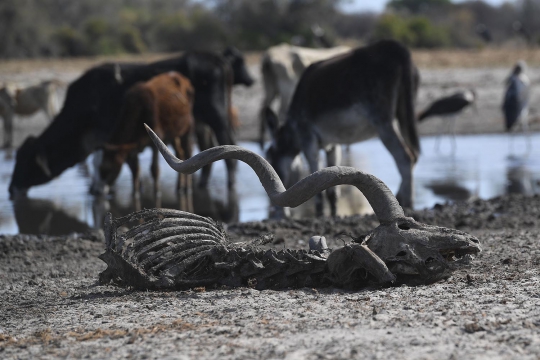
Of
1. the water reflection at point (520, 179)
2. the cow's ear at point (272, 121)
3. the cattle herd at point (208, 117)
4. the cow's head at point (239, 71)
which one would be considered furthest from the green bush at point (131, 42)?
the cow's ear at point (272, 121)

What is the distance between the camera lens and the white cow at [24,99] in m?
18.6

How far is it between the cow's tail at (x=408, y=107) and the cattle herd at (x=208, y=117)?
11mm

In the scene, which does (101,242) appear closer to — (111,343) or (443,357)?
(111,343)

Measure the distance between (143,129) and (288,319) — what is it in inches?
270

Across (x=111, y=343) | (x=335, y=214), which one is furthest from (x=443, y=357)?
(x=335, y=214)

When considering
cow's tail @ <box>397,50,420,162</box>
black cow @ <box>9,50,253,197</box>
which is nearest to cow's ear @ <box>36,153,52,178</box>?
black cow @ <box>9,50,253,197</box>

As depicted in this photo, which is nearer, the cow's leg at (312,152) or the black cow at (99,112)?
the cow's leg at (312,152)

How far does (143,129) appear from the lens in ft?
36.9

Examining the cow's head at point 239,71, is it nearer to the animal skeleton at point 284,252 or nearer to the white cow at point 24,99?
the white cow at point 24,99

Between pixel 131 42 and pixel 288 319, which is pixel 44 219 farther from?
pixel 131 42

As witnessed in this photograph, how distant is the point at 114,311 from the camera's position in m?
5.16

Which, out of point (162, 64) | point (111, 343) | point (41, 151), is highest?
point (162, 64)

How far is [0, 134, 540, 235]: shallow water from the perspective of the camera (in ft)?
34.9

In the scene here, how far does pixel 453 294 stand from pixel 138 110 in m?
6.80
